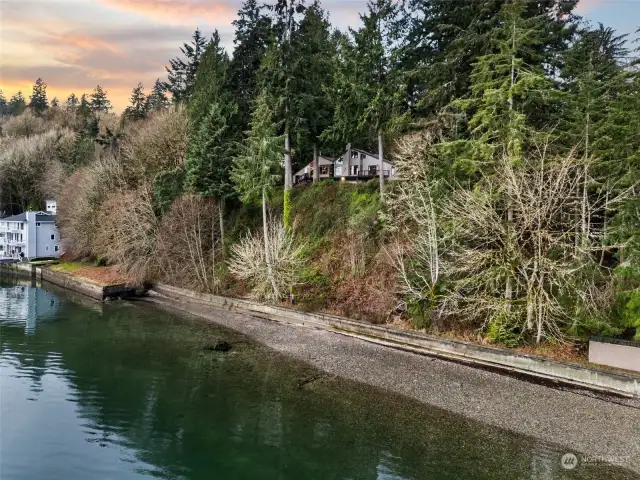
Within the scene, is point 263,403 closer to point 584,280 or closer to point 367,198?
point 584,280

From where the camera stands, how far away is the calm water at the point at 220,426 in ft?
44.3

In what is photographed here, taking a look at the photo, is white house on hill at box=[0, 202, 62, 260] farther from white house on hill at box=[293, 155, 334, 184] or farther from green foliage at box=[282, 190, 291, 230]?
green foliage at box=[282, 190, 291, 230]

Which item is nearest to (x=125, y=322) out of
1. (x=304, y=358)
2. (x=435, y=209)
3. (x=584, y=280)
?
(x=304, y=358)

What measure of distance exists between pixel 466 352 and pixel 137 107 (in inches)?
3069

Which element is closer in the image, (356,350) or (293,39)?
(356,350)

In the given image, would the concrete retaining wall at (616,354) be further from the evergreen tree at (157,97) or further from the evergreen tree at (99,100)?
the evergreen tree at (99,100)

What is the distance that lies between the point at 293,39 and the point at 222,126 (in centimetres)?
904

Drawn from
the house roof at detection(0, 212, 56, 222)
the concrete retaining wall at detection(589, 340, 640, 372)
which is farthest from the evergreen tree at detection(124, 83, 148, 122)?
the concrete retaining wall at detection(589, 340, 640, 372)

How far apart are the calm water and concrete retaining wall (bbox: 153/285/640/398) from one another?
4.64 meters

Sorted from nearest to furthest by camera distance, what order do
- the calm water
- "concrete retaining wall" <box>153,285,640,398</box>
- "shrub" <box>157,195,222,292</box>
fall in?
the calm water, "concrete retaining wall" <box>153,285,640,398</box>, "shrub" <box>157,195,222,292</box>

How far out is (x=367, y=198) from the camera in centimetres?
3462

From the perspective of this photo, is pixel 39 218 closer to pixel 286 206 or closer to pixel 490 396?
pixel 286 206

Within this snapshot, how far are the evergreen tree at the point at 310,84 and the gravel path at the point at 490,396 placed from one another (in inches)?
716

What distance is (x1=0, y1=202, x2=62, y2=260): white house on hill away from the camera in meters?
62.2
